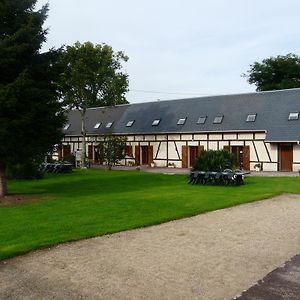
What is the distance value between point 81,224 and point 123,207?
2.77 metres

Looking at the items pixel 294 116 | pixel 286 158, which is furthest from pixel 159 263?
pixel 294 116

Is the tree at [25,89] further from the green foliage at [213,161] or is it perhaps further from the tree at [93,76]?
the tree at [93,76]

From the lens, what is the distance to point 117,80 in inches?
1414

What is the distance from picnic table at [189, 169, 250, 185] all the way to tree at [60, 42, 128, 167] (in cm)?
1627

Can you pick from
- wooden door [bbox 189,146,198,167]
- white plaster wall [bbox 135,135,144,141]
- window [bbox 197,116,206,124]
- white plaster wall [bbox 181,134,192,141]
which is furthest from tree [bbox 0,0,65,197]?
white plaster wall [bbox 135,135,144,141]

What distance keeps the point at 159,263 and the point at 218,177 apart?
13409 mm

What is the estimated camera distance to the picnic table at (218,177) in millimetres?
19734

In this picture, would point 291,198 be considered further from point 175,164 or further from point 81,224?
point 175,164

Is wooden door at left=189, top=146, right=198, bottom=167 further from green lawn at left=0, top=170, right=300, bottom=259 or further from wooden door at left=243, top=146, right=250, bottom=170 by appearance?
green lawn at left=0, top=170, right=300, bottom=259

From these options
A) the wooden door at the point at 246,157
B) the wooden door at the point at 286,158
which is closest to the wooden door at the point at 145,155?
the wooden door at the point at 246,157

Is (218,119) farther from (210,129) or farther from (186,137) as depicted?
(186,137)

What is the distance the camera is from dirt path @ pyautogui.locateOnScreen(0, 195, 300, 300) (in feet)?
18.3

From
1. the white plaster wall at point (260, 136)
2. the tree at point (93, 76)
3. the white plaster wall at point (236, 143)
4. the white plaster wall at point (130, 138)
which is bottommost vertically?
the white plaster wall at point (236, 143)

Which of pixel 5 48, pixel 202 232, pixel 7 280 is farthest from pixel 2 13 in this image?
pixel 7 280
